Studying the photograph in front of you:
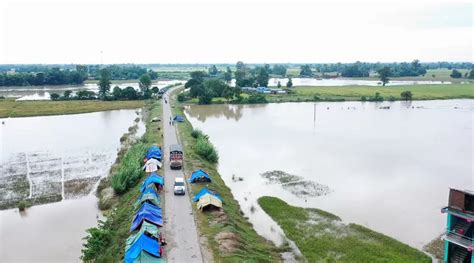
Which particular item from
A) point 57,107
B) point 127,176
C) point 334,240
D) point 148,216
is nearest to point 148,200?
point 148,216

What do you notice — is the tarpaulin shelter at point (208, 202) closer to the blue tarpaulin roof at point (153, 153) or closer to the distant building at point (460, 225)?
the blue tarpaulin roof at point (153, 153)

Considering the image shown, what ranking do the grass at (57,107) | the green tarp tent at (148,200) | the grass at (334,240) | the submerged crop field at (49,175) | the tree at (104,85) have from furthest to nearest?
the tree at (104,85) → the grass at (57,107) → the submerged crop field at (49,175) → the green tarp tent at (148,200) → the grass at (334,240)

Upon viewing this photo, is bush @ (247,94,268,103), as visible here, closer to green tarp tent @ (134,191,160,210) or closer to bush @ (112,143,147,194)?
bush @ (112,143,147,194)

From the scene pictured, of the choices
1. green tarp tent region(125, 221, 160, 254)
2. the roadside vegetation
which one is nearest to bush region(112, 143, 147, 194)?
the roadside vegetation

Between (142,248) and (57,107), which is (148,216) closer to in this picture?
(142,248)

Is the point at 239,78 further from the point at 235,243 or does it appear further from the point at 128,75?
the point at 235,243

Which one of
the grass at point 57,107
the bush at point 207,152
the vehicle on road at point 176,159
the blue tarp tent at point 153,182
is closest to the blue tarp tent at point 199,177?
the blue tarp tent at point 153,182

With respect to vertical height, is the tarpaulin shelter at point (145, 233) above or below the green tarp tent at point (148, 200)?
below
